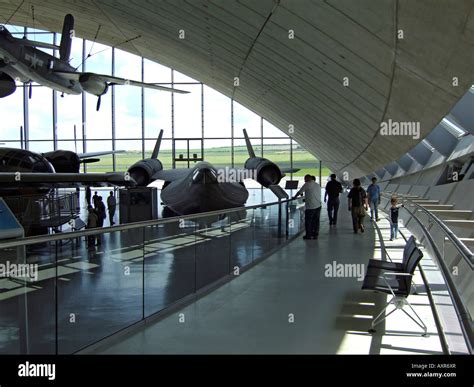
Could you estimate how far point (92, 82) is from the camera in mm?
21078

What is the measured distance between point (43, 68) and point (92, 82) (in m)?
2.18

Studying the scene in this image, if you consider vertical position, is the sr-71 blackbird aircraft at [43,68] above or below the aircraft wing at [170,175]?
above

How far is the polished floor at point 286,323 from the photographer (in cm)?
450

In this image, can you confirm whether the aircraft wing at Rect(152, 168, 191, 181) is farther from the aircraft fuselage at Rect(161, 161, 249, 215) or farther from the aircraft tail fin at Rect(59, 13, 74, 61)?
the aircraft tail fin at Rect(59, 13, 74, 61)

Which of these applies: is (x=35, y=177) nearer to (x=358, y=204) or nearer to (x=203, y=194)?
(x=203, y=194)

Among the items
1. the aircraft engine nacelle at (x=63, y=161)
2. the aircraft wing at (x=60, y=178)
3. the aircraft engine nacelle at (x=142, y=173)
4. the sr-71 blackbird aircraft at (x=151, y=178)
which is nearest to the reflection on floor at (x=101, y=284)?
the aircraft wing at (x=60, y=178)

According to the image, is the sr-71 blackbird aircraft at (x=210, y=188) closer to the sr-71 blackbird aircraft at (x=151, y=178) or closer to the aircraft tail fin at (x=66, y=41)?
the sr-71 blackbird aircraft at (x=151, y=178)

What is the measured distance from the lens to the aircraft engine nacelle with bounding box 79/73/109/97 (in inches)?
819

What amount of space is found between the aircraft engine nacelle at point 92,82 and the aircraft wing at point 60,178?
387 inches

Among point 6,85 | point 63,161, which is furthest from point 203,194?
point 6,85

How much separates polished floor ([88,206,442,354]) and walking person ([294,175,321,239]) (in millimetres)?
3691

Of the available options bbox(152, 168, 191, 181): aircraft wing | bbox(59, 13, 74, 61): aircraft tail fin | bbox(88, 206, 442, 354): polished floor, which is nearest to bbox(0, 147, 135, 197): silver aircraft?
bbox(88, 206, 442, 354): polished floor
